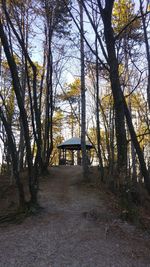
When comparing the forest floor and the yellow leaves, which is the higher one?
the yellow leaves

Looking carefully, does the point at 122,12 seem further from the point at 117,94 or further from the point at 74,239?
the point at 74,239

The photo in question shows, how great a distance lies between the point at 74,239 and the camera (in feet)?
16.5

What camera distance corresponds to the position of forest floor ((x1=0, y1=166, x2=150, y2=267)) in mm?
4174

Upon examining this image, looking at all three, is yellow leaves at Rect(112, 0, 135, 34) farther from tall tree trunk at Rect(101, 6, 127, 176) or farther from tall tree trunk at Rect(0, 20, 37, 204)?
tall tree trunk at Rect(0, 20, 37, 204)

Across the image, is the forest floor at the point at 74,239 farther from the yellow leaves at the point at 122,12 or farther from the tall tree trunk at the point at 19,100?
the yellow leaves at the point at 122,12

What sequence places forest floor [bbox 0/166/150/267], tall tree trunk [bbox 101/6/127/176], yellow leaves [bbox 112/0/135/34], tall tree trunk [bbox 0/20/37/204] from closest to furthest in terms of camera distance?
1. forest floor [bbox 0/166/150/267]
2. tall tree trunk [bbox 0/20/37/204]
3. tall tree trunk [bbox 101/6/127/176]
4. yellow leaves [bbox 112/0/135/34]

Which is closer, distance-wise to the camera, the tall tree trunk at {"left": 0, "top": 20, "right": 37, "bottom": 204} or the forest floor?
the forest floor

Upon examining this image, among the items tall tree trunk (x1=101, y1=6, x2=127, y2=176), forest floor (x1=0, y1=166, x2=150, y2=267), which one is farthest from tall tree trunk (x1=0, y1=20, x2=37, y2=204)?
tall tree trunk (x1=101, y1=6, x2=127, y2=176)

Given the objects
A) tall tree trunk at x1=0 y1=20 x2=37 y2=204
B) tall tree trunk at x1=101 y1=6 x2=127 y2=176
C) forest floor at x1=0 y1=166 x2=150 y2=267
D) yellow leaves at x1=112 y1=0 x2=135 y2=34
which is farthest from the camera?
yellow leaves at x1=112 y1=0 x2=135 y2=34

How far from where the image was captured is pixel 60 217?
20.9 feet

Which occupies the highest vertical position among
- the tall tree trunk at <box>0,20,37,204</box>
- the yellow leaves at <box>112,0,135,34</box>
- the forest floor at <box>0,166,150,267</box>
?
the yellow leaves at <box>112,0,135,34</box>

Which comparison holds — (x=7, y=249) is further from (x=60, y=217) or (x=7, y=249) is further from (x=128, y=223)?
(x=128, y=223)

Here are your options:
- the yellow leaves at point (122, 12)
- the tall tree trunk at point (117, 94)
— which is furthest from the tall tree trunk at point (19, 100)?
the yellow leaves at point (122, 12)

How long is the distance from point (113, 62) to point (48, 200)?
452cm
